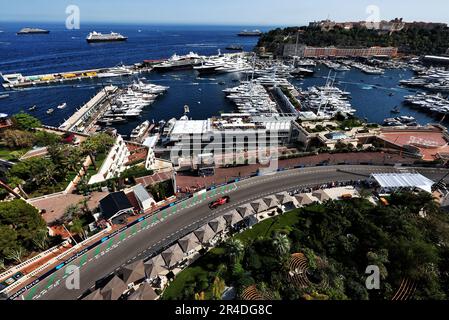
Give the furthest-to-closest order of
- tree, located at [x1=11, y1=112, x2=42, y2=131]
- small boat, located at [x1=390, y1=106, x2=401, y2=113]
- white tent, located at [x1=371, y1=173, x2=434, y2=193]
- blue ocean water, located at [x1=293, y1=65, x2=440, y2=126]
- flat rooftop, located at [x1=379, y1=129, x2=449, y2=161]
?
1. small boat, located at [x1=390, y1=106, x2=401, y2=113]
2. blue ocean water, located at [x1=293, y1=65, x2=440, y2=126]
3. flat rooftop, located at [x1=379, y1=129, x2=449, y2=161]
4. tree, located at [x1=11, y1=112, x2=42, y2=131]
5. white tent, located at [x1=371, y1=173, x2=434, y2=193]

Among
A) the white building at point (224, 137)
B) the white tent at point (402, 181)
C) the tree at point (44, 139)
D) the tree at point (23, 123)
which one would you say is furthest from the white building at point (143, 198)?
the white tent at point (402, 181)

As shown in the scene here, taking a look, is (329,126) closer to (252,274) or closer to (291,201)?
(291,201)

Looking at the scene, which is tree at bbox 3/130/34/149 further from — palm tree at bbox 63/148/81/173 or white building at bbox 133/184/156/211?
white building at bbox 133/184/156/211

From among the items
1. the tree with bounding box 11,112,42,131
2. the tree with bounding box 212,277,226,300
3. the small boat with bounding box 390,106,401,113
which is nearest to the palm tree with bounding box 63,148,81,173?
the tree with bounding box 11,112,42,131

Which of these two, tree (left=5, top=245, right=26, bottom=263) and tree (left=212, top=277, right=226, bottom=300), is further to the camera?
tree (left=5, top=245, right=26, bottom=263)

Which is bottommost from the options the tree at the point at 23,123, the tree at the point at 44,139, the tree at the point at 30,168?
the tree at the point at 30,168

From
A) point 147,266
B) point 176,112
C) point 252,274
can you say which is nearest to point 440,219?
point 252,274

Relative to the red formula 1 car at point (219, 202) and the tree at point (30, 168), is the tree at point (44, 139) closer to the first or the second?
the tree at point (30, 168)
